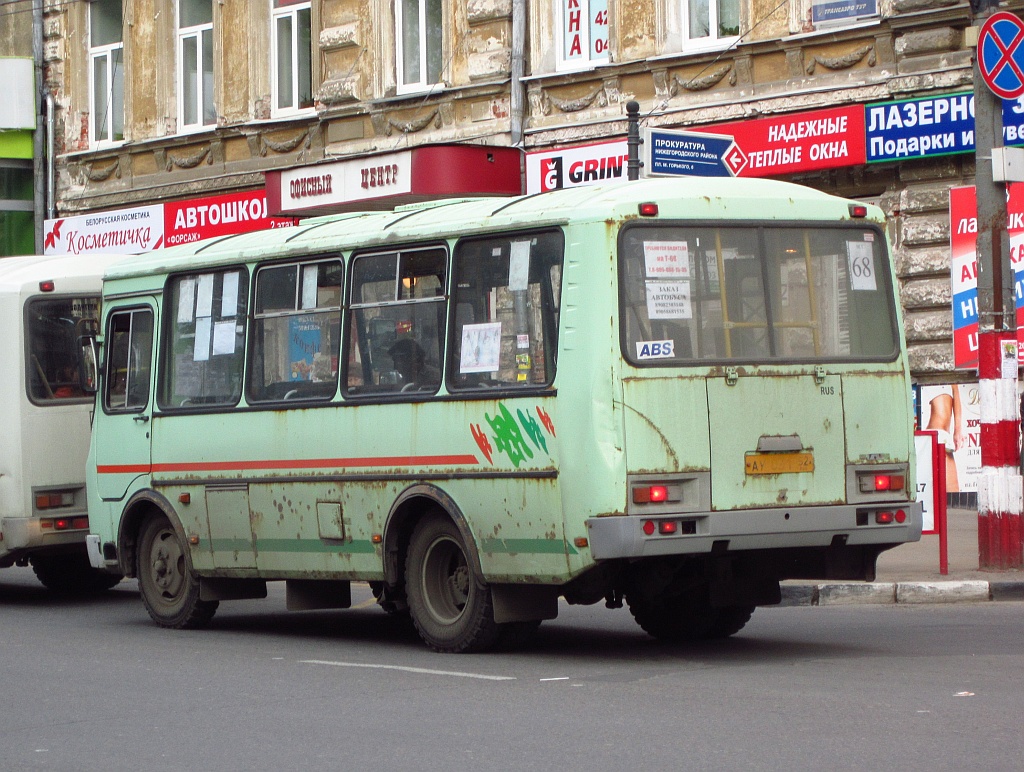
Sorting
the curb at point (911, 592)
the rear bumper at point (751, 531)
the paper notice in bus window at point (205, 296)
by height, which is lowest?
the curb at point (911, 592)

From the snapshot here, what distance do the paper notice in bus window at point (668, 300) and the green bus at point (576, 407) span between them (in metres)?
0.01

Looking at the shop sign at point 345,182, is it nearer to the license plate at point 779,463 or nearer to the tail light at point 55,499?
the tail light at point 55,499

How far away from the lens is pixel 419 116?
24297mm

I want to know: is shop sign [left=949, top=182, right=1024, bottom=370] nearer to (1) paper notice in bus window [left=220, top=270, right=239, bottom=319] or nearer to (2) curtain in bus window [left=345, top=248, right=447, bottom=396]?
(1) paper notice in bus window [left=220, top=270, right=239, bottom=319]

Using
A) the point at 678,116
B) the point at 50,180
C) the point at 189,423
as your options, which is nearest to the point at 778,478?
the point at 189,423

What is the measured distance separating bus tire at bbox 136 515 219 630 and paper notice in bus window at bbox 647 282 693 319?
4.43m

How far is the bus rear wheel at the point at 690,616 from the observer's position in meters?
11.2

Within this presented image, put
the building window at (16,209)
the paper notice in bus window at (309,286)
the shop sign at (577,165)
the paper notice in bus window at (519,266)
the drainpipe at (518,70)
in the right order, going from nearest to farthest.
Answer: the paper notice in bus window at (519,266) < the paper notice in bus window at (309,286) < the shop sign at (577,165) < the drainpipe at (518,70) < the building window at (16,209)

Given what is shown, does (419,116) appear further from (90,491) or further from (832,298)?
(832,298)

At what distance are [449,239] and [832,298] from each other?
2.22 m

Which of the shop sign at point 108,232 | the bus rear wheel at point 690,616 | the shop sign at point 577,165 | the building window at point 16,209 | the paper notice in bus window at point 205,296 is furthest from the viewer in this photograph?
the building window at point 16,209

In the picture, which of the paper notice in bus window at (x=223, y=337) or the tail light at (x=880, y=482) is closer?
the tail light at (x=880, y=482)

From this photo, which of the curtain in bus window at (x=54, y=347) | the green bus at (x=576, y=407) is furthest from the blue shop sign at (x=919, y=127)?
the curtain in bus window at (x=54, y=347)

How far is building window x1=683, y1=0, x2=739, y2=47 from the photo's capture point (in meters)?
21.0
